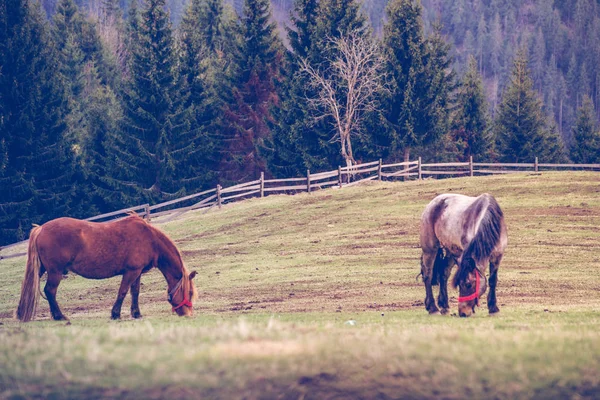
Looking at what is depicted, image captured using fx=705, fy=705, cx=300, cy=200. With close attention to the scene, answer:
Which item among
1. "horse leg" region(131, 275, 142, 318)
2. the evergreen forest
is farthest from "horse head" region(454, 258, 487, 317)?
the evergreen forest

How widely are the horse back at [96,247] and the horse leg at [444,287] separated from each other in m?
5.51

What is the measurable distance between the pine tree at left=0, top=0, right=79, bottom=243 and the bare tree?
15.8 m

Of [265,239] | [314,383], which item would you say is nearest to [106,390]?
[314,383]

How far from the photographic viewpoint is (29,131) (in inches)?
1646

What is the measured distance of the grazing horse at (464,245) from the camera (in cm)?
1167

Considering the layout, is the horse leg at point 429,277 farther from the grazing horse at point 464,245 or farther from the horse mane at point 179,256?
the horse mane at point 179,256

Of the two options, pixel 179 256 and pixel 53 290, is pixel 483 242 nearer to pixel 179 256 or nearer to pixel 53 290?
pixel 179 256

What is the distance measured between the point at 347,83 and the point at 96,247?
3539cm

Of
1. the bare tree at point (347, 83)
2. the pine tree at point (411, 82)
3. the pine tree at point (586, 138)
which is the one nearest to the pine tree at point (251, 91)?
the bare tree at point (347, 83)

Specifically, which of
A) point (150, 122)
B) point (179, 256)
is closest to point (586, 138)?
point (150, 122)

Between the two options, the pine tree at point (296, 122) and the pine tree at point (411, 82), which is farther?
the pine tree at point (296, 122)

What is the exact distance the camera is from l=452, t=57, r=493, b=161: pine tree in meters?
55.8

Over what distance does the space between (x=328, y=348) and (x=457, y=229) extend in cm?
655

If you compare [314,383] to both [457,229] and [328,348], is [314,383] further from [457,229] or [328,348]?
[457,229]
